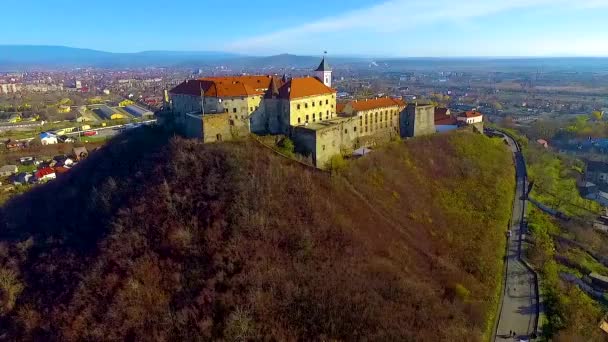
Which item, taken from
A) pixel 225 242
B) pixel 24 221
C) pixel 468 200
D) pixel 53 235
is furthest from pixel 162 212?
pixel 468 200

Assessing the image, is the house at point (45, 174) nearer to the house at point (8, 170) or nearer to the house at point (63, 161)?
the house at point (63, 161)

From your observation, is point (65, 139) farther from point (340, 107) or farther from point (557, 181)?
point (557, 181)

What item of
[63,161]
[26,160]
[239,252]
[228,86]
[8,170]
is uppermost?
[228,86]

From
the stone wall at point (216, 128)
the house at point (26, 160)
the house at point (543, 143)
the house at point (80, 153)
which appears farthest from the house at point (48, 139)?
the house at point (543, 143)

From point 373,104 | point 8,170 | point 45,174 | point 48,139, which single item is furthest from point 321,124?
point 48,139

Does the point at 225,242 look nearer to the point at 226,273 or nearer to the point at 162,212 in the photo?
the point at 226,273

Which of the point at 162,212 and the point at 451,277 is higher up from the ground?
the point at 162,212
